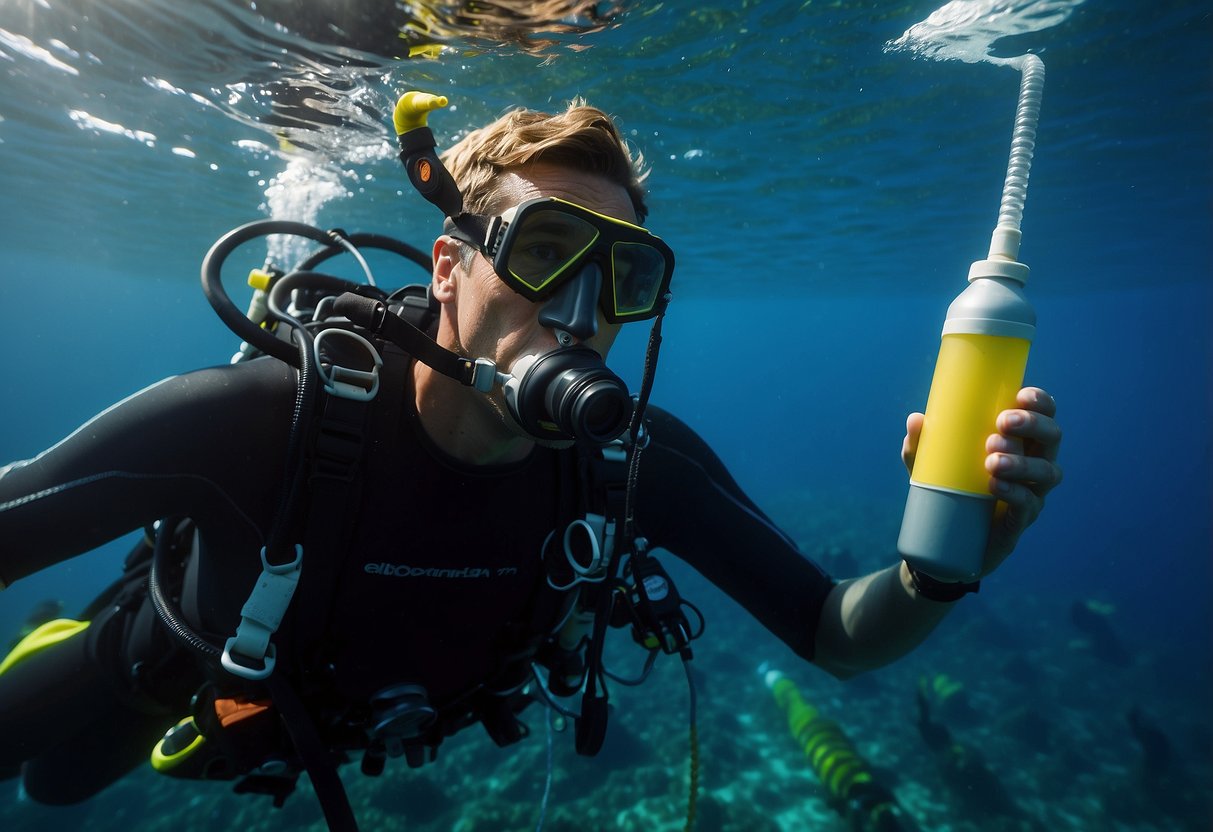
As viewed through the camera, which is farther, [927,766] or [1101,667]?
[1101,667]

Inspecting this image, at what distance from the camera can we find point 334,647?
2609mm

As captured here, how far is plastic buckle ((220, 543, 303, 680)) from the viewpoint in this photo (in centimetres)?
224

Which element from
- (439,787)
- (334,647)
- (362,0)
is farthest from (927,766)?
(362,0)

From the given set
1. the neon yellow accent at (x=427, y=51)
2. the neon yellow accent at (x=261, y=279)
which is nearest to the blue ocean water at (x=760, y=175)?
the neon yellow accent at (x=427, y=51)

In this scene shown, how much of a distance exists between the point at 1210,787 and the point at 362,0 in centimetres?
1889

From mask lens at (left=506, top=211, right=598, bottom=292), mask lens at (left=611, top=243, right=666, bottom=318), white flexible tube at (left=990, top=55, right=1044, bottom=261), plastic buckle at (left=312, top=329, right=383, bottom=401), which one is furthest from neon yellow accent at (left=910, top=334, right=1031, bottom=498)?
plastic buckle at (left=312, top=329, right=383, bottom=401)

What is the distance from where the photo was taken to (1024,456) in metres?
1.67

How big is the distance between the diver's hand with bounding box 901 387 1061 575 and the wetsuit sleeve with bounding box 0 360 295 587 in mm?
2513

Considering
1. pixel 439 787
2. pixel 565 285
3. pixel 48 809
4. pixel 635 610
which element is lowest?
pixel 48 809

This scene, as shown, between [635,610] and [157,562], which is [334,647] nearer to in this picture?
[157,562]

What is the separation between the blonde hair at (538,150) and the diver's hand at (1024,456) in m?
1.88

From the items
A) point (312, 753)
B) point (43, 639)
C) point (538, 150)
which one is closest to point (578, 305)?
point (538, 150)

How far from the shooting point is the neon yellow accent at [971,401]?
5.40ft

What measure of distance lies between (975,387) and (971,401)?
0.04m
